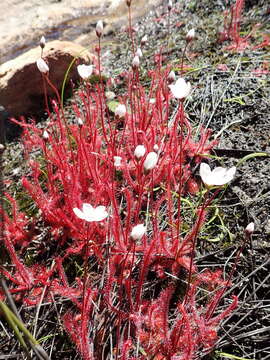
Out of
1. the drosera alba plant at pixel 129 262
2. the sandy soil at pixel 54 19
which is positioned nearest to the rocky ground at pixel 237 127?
the drosera alba plant at pixel 129 262

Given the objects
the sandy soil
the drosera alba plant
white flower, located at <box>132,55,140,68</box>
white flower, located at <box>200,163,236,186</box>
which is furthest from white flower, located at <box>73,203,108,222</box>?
the sandy soil

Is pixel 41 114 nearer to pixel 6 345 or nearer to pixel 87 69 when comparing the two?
pixel 87 69

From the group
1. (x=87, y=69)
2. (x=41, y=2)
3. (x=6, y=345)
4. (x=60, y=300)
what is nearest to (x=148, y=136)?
(x=87, y=69)

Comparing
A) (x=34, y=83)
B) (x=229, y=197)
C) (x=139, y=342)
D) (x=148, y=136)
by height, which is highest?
(x=34, y=83)

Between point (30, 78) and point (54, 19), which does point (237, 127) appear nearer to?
point (30, 78)

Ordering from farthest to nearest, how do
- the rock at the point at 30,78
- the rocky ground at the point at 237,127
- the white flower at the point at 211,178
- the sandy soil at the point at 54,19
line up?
the sandy soil at the point at 54,19 < the rock at the point at 30,78 < the rocky ground at the point at 237,127 < the white flower at the point at 211,178

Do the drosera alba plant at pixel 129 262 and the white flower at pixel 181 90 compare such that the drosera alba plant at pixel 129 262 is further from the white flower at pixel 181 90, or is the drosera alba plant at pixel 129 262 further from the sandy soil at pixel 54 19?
the sandy soil at pixel 54 19
